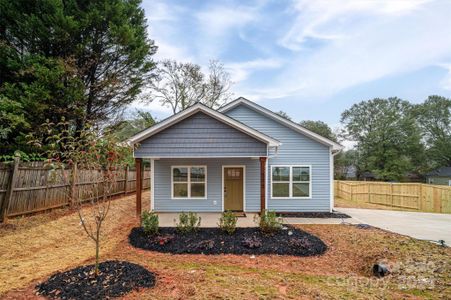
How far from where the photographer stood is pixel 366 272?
5.89 m

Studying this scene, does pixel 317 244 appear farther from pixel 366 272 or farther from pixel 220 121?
pixel 220 121

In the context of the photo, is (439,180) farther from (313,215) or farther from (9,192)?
(9,192)

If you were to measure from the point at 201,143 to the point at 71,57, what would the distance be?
31.8ft

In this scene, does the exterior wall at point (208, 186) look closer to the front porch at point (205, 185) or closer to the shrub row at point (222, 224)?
the front porch at point (205, 185)

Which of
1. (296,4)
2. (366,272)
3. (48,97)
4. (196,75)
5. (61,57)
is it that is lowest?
(366,272)

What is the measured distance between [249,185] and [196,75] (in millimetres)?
17675

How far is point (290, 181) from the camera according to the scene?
12297 mm

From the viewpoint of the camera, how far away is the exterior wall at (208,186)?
38.9 ft

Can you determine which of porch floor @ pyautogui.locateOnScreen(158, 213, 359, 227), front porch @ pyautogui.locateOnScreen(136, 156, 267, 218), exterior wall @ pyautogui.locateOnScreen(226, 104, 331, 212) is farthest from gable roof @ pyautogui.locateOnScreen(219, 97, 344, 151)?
porch floor @ pyautogui.locateOnScreen(158, 213, 359, 227)

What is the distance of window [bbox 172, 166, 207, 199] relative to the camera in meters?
11.9

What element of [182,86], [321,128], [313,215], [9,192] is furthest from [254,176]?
[321,128]

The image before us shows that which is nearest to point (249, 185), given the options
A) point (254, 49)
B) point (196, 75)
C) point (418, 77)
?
point (254, 49)

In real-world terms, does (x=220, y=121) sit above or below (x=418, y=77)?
below

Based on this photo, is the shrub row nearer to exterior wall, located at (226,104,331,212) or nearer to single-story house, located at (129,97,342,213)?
single-story house, located at (129,97,342,213)
